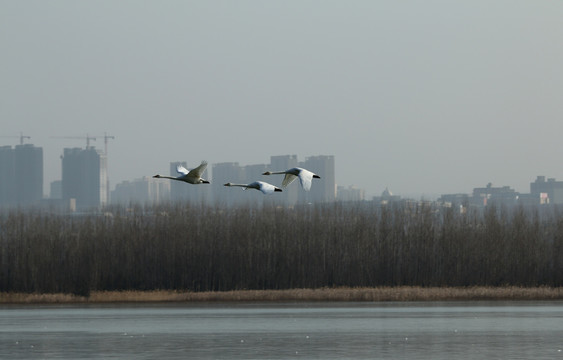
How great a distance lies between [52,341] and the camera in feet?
117

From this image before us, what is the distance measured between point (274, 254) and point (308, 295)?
11.2ft

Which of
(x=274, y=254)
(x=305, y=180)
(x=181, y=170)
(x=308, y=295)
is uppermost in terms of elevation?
(x=181, y=170)

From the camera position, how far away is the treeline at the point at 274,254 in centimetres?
6134

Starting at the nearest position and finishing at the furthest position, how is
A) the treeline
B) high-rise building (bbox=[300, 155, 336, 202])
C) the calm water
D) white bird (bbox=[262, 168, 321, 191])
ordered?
white bird (bbox=[262, 168, 321, 191]), the calm water, the treeline, high-rise building (bbox=[300, 155, 336, 202])

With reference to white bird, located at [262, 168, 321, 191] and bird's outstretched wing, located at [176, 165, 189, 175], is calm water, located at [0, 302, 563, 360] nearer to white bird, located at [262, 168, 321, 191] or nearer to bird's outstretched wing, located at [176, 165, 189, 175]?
bird's outstretched wing, located at [176, 165, 189, 175]

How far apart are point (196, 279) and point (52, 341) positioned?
2648 cm

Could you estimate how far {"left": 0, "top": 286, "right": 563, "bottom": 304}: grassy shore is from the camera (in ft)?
191

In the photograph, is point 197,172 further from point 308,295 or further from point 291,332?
point 308,295

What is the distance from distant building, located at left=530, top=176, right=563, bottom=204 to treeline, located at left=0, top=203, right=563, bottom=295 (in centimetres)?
6144

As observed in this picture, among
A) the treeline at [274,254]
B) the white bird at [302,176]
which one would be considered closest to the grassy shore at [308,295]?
the treeline at [274,254]

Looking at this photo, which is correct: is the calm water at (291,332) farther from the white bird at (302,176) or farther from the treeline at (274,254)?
the white bird at (302,176)

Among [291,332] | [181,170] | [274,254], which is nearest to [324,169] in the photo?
[274,254]

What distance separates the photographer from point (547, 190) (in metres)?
134

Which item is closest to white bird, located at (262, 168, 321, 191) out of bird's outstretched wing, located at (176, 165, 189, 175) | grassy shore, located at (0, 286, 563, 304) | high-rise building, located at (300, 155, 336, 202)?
bird's outstretched wing, located at (176, 165, 189, 175)
